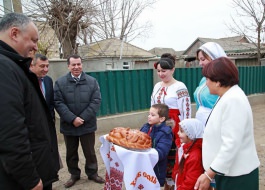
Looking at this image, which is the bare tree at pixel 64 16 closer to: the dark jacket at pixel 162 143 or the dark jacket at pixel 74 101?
the dark jacket at pixel 74 101

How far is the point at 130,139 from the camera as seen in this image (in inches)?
85.4

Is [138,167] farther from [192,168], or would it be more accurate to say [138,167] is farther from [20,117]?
[20,117]

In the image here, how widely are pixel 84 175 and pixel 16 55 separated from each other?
8.74ft

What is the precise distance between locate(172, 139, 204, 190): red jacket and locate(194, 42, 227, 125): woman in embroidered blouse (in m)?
0.37

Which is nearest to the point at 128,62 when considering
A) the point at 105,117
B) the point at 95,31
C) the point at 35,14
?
the point at 95,31

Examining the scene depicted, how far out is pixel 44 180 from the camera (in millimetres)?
1721

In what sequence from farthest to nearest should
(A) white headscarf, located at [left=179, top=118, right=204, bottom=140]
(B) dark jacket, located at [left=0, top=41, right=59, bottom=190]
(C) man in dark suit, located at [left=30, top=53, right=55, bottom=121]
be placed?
(C) man in dark suit, located at [left=30, top=53, right=55, bottom=121] → (A) white headscarf, located at [left=179, top=118, right=204, bottom=140] → (B) dark jacket, located at [left=0, top=41, right=59, bottom=190]

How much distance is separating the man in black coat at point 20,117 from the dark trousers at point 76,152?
1.57 metres

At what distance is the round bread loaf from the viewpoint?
213cm

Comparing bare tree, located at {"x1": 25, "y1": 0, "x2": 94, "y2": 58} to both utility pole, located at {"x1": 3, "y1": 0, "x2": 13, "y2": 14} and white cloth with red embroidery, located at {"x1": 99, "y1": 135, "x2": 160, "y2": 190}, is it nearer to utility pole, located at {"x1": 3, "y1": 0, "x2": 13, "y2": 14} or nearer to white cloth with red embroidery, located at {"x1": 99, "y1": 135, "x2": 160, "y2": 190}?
utility pole, located at {"x1": 3, "y1": 0, "x2": 13, "y2": 14}

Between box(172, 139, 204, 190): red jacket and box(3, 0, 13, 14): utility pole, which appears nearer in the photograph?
box(172, 139, 204, 190): red jacket

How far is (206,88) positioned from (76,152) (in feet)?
6.82

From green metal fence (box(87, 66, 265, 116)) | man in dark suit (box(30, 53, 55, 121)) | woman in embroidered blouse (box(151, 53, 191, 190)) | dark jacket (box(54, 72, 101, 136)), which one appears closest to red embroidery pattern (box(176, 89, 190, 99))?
woman in embroidered blouse (box(151, 53, 191, 190))

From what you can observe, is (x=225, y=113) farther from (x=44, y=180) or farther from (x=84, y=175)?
(x=84, y=175)
